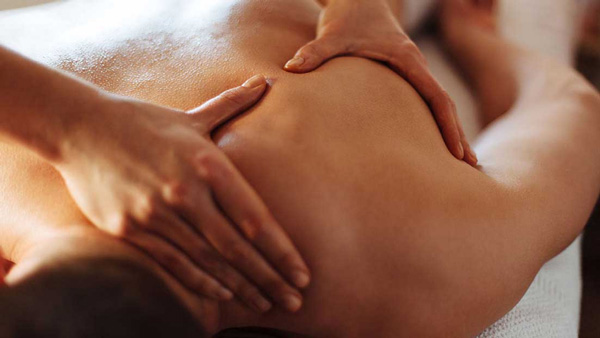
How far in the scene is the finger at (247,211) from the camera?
20.4 inches

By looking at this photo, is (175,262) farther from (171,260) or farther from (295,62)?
(295,62)

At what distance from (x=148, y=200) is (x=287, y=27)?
38cm

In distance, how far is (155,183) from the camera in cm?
51

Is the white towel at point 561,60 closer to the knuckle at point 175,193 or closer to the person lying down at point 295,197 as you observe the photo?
the person lying down at point 295,197

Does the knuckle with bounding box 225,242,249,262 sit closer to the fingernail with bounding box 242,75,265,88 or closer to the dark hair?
the dark hair

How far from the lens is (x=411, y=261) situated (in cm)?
60

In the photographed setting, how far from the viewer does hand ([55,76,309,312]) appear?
517 mm

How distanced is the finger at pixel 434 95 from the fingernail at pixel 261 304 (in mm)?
324


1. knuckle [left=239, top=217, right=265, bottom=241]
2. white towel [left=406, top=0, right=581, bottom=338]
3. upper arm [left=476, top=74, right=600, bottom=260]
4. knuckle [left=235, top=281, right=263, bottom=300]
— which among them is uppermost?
knuckle [left=239, top=217, right=265, bottom=241]

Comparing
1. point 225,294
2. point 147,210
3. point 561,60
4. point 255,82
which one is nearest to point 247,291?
point 225,294

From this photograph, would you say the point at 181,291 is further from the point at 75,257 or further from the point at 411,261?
the point at 411,261

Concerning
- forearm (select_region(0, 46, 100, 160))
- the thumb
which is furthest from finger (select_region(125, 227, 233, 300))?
the thumb

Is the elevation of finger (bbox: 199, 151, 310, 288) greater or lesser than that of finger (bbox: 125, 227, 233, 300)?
greater

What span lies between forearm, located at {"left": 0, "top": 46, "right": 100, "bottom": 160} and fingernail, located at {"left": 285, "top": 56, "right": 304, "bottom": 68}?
0.24 m
